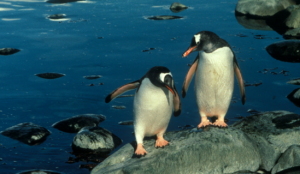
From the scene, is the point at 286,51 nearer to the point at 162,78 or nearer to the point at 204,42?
the point at 204,42

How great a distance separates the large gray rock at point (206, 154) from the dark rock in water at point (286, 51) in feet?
16.1

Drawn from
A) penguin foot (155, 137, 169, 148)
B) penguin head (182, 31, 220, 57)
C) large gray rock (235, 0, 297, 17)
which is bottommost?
penguin foot (155, 137, 169, 148)

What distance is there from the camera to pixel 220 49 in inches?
195

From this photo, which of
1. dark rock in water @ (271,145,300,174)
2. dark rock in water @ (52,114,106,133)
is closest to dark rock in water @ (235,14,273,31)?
dark rock in water @ (52,114,106,133)

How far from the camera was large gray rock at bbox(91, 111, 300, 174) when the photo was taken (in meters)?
4.85

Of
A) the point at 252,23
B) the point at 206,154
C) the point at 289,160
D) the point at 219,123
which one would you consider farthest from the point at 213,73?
the point at 252,23

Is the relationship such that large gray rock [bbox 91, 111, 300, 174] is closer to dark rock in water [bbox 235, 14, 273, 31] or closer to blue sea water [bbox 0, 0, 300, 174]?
blue sea water [bbox 0, 0, 300, 174]

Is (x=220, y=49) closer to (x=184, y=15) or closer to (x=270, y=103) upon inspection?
(x=270, y=103)

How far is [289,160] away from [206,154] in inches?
41.9

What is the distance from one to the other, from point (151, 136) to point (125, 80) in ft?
10.8

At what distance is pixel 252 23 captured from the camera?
13328mm

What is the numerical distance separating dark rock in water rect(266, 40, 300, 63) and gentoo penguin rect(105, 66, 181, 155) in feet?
19.0

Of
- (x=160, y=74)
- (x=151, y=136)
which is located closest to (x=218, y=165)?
(x=151, y=136)

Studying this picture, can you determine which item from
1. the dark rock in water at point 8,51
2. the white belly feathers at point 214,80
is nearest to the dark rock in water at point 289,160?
the white belly feathers at point 214,80
